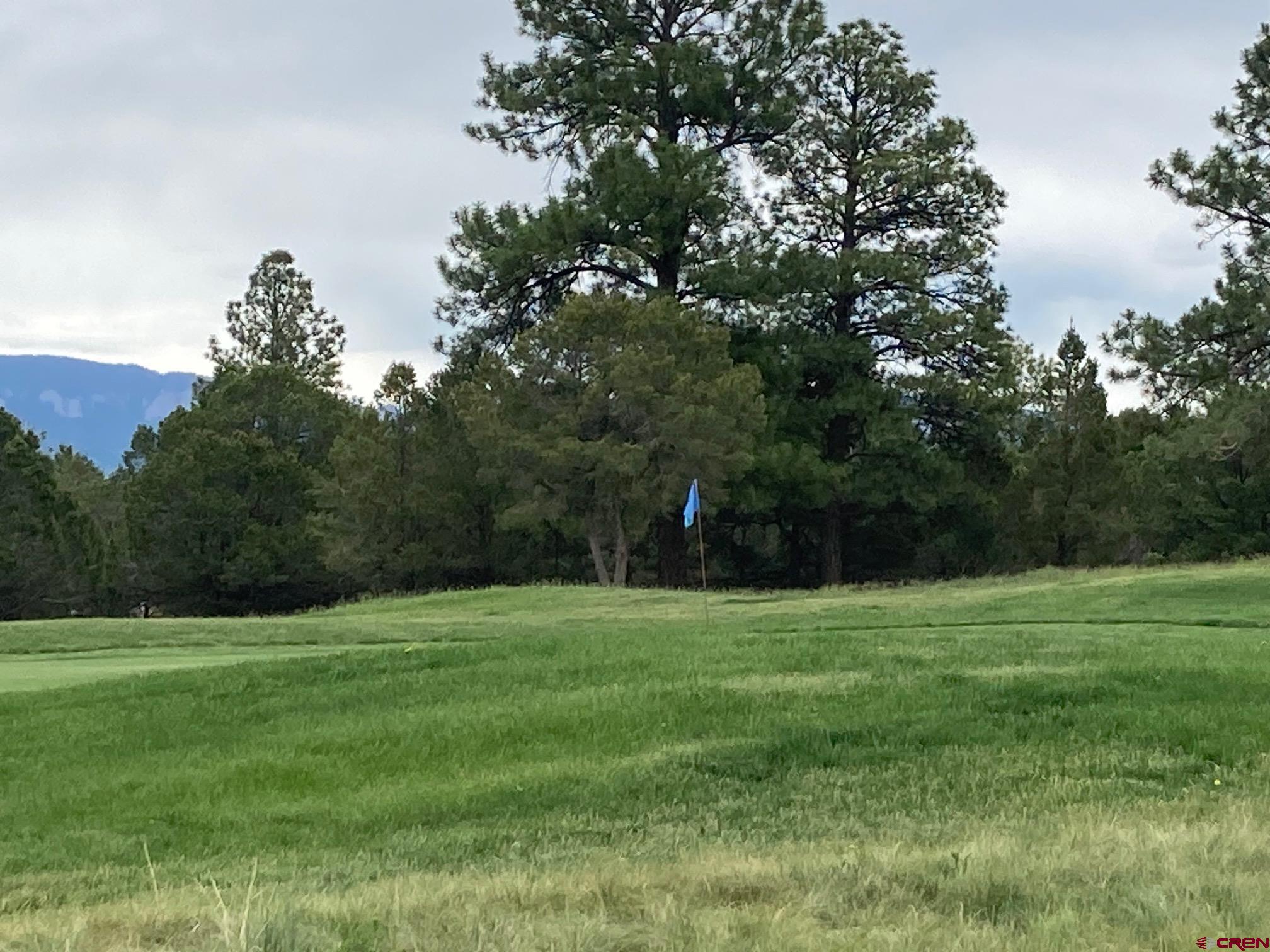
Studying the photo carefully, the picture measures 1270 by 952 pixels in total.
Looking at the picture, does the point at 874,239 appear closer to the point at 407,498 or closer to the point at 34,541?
A: the point at 407,498

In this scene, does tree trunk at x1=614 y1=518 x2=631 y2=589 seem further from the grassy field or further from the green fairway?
the grassy field

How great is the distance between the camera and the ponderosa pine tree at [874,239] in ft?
128

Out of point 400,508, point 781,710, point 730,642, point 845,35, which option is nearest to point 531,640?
point 730,642

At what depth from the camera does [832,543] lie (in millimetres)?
42094

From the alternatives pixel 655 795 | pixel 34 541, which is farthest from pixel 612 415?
pixel 655 795

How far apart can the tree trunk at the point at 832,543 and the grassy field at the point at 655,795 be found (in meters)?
25.1

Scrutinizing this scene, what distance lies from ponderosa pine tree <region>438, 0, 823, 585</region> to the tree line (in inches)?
3.9

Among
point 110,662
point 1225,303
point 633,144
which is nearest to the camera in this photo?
point 110,662

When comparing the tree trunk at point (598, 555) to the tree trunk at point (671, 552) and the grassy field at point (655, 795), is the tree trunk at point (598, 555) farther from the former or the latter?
the grassy field at point (655, 795)

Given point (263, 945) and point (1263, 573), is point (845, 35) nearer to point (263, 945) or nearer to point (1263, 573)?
point (1263, 573)

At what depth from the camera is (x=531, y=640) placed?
1390 cm

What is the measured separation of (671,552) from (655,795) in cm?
3141

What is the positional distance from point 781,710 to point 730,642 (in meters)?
3.39

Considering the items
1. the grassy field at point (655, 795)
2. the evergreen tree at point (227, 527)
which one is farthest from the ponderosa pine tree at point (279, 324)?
the grassy field at point (655, 795)
